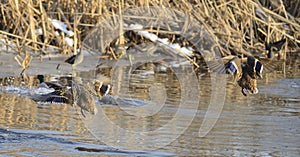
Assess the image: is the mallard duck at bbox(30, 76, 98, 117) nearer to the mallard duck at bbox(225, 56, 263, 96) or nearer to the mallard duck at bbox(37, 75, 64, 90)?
the mallard duck at bbox(37, 75, 64, 90)

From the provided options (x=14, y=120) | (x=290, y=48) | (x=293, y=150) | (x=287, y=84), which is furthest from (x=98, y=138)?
(x=290, y=48)

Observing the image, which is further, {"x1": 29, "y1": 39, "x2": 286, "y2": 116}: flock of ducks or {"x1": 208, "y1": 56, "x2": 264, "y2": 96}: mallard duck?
{"x1": 208, "y1": 56, "x2": 264, "y2": 96}: mallard duck

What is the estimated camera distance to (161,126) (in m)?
5.86

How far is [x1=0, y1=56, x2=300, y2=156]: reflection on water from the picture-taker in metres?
4.96

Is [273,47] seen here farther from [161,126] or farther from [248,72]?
[161,126]

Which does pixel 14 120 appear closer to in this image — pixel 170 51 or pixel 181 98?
pixel 181 98

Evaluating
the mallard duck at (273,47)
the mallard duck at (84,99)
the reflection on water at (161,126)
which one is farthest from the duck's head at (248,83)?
the mallard duck at (273,47)

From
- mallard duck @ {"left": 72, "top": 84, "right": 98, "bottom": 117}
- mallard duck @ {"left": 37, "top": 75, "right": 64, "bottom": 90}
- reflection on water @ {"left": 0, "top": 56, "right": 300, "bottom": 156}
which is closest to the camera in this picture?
reflection on water @ {"left": 0, "top": 56, "right": 300, "bottom": 156}

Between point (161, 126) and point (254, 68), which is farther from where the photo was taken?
point (254, 68)

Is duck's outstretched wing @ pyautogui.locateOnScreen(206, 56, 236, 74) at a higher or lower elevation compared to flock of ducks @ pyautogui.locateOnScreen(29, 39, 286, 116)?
higher

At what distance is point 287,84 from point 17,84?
3.27 metres

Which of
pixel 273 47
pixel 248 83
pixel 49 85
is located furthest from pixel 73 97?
pixel 273 47

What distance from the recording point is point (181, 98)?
290 inches

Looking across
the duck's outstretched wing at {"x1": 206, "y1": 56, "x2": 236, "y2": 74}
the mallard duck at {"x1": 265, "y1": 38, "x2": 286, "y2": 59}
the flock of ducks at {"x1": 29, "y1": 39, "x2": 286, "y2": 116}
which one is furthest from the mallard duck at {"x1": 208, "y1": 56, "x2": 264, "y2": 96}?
the mallard duck at {"x1": 265, "y1": 38, "x2": 286, "y2": 59}
